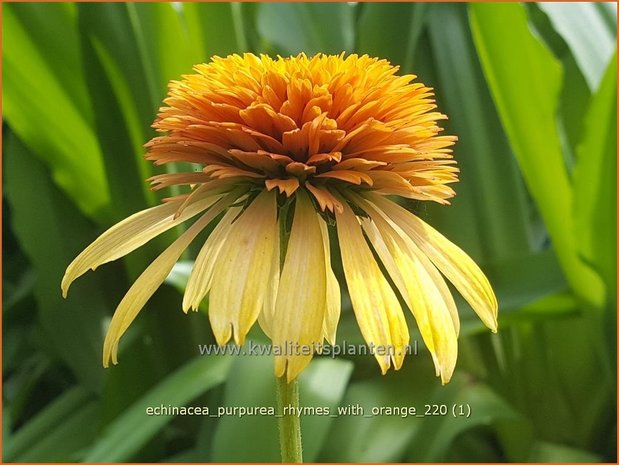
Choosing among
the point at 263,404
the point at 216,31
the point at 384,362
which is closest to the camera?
the point at 384,362

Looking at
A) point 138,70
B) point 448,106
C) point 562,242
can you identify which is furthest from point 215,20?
point 562,242

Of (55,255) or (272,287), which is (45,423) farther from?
(272,287)

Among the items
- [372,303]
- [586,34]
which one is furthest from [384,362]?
[586,34]

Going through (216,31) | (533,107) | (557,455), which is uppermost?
(216,31)

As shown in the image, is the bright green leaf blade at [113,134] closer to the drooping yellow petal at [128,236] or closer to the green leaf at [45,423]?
the green leaf at [45,423]

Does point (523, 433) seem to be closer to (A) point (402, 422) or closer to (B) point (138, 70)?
(A) point (402, 422)
